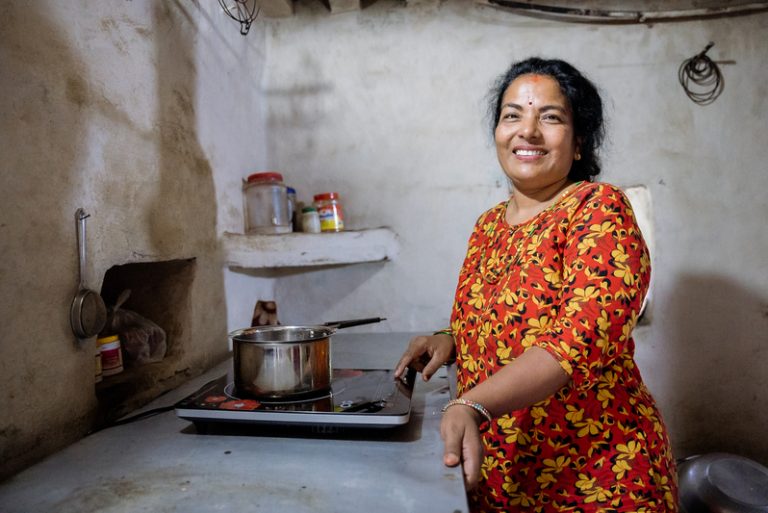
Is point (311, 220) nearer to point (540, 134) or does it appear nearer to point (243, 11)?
point (243, 11)

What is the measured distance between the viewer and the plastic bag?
1232 mm

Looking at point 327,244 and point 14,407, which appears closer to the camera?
point 14,407

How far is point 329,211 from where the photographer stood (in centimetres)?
193

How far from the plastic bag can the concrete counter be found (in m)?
0.33

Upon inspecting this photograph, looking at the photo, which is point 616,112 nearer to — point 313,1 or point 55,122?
point 313,1

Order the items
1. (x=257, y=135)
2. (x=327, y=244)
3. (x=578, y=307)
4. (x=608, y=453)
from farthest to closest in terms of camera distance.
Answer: (x=257, y=135) < (x=327, y=244) < (x=608, y=453) < (x=578, y=307)

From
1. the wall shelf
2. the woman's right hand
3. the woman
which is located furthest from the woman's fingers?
the wall shelf

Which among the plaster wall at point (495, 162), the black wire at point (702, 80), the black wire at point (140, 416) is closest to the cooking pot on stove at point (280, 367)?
the black wire at point (140, 416)

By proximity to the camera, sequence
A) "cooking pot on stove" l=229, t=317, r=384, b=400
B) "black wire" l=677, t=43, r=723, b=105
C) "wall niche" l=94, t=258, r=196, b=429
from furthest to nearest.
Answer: "black wire" l=677, t=43, r=723, b=105, "wall niche" l=94, t=258, r=196, b=429, "cooking pot on stove" l=229, t=317, r=384, b=400

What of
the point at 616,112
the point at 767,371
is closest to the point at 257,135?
the point at 616,112

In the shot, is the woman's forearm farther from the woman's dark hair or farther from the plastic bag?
the plastic bag

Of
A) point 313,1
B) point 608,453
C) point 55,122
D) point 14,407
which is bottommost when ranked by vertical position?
point 608,453

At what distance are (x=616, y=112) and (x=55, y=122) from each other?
2.04 meters

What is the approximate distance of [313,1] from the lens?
2.11 meters
